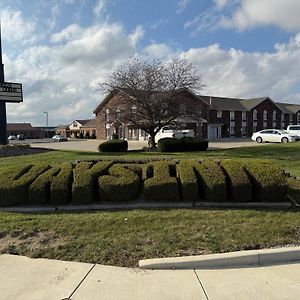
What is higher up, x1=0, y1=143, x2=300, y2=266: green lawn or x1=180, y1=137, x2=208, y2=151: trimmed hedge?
x1=180, y1=137, x2=208, y2=151: trimmed hedge

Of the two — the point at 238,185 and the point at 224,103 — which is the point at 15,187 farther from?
the point at 224,103

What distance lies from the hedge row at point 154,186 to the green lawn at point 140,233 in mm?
533

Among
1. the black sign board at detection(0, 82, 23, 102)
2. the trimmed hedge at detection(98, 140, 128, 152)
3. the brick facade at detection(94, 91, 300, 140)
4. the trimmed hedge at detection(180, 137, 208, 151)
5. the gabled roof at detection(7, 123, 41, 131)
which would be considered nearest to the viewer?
the black sign board at detection(0, 82, 23, 102)

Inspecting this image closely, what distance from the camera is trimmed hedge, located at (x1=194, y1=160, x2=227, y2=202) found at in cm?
715

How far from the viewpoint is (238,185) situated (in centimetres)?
713

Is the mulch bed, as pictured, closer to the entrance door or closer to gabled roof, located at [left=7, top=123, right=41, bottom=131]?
the entrance door

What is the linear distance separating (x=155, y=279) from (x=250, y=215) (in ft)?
9.06

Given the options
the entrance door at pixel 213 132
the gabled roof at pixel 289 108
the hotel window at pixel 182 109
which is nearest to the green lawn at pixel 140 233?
the hotel window at pixel 182 109

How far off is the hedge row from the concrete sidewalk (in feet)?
8.40

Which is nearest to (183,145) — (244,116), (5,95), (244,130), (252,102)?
(5,95)

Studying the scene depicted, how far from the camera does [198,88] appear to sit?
2773 cm

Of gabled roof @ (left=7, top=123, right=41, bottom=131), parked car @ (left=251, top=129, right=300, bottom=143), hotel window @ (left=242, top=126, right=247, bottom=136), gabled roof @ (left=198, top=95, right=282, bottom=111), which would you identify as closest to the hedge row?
parked car @ (left=251, top=129, right=300, bottom=143)

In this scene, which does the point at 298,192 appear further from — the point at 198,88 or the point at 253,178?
the point at 198,88

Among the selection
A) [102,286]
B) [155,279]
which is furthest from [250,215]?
[102,286]
